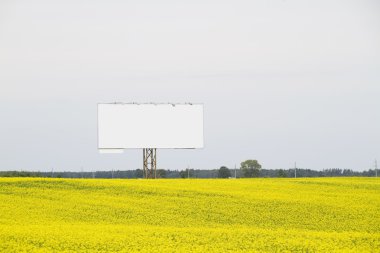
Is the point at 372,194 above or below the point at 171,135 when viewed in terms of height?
below

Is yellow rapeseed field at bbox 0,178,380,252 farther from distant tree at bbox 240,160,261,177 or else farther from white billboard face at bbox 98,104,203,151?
distant tree at bbox 240,160,261,177

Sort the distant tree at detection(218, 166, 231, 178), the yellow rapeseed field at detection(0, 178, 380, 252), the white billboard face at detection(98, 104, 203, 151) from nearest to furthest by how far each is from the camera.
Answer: the yellow rapeseed field at detection(0, 178, 380, 252), the white billboard face at detection(98, 104, 203, 151), the distant tree at detection(218, 166, 231, 178)

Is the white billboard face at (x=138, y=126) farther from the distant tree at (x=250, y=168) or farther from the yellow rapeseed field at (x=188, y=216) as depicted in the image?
the distant tree at (x=250, y=168)

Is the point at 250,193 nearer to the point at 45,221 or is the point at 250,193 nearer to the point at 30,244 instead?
the point at 45,221

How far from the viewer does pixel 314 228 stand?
39.2 m

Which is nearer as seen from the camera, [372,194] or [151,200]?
[151,200]

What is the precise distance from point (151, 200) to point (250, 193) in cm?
749

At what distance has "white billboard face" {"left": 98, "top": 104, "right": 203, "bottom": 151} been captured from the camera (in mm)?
69938

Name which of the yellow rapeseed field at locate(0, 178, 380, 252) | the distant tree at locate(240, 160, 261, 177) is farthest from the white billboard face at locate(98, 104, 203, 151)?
the distant tree at locate(240, 160, 261, 177)

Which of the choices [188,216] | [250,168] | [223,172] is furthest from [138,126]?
[250,168]

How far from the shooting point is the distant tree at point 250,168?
12799cm

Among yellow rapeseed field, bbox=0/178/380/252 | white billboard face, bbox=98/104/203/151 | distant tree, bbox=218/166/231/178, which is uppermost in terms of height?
white billboard face, bbox=98/104/203/151

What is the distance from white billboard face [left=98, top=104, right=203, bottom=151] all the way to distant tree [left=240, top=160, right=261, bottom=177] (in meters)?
55.5

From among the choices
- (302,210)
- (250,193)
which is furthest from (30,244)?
(250,193)
